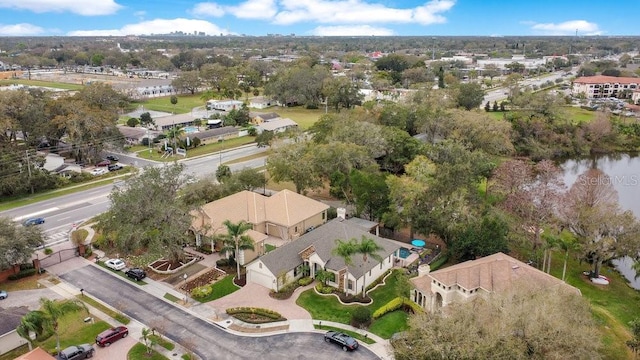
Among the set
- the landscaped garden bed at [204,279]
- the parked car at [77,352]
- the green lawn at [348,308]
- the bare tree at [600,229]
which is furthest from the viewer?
the bare tree at [600,229]

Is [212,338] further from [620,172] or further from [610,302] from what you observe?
[620,172]

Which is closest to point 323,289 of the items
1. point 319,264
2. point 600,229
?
point 319,264

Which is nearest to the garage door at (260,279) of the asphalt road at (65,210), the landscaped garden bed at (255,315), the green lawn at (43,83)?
the landscaped garden bed at (255,315)

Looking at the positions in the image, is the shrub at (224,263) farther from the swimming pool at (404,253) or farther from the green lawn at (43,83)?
the green lawn at (43,83)

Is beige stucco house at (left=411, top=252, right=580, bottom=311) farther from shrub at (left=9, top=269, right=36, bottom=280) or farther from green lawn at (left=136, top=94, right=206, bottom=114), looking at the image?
green lawn at (left=136, top=94, right=206, bottom=114)

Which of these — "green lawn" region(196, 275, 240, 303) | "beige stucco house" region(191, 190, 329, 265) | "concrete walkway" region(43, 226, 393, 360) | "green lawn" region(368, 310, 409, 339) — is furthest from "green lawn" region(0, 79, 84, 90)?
"green lawn" region(368, 310, 409, 339)

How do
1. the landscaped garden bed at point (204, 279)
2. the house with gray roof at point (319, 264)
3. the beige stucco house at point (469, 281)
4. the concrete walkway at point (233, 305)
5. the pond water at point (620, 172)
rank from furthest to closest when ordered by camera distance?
the pond water at point (620, 172), the landscaped garden bed at point (204, 279), the house with gray roof at point (319, 264), the beige stucco house at point (469, 281), the concrete walkway at point (233, 305)

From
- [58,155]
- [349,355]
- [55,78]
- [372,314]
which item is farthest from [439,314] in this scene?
[55,78]

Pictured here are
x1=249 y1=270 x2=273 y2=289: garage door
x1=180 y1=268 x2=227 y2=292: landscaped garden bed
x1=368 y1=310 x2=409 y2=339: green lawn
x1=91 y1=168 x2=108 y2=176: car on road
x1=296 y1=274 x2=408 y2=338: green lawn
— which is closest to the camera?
x1=368 y1=310 x2=409 y2=339: green lawn
